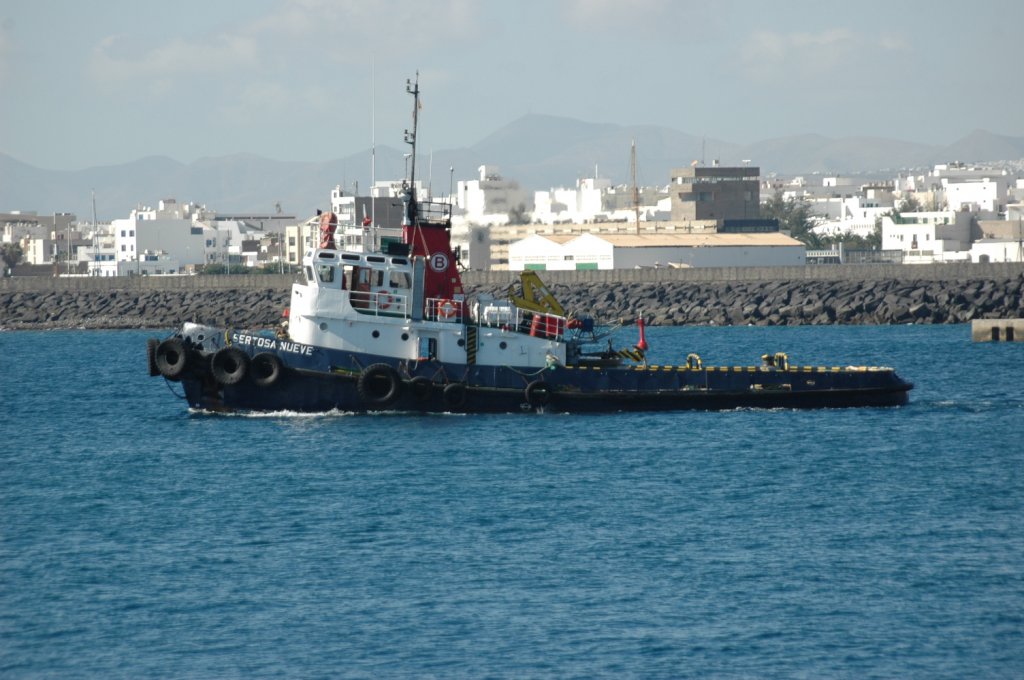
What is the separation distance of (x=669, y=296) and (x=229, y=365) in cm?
5510

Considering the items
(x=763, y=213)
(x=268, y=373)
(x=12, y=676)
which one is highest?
(x=763, y=213)

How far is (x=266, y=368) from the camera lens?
33.4 meters

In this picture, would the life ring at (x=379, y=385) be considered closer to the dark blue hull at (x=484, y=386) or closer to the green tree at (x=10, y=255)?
the dark blue hull at (x=484, y=386)

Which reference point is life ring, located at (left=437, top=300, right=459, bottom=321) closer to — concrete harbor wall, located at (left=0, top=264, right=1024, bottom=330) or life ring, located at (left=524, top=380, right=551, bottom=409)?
life ring, located at (left=524, top=380, right=551, bottom=409)

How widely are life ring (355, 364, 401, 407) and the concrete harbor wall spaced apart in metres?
40.1

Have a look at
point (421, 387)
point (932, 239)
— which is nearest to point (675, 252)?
point (932, 239)

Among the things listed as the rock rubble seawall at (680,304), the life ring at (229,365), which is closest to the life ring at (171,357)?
the life ring at (229,365)

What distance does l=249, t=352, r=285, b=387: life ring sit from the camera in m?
33.2

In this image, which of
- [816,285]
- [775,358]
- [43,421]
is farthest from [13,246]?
[775,358]

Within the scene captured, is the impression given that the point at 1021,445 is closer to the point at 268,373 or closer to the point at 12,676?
the point at 268,373

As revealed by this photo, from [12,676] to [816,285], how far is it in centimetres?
7310

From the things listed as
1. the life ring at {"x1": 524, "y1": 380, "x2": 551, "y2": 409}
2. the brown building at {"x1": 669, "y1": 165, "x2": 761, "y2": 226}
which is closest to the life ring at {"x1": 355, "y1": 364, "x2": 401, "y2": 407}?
the life ring at {"x1": 524, "y1": 380, "x2": 551, "y2": 409}

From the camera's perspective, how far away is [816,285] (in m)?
85.9

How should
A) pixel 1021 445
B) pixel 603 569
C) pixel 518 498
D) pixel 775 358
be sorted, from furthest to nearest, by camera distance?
1. pixel 775 358
2. pixel 1021 445
3. pixel 518 498
4. pixel 603 569
